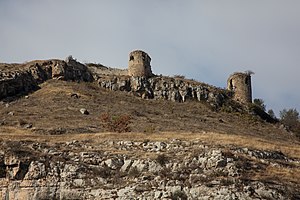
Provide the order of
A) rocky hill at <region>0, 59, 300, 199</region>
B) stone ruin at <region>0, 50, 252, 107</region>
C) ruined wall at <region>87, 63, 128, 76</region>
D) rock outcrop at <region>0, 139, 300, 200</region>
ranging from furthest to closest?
ruined wall at <region>87, 63, 128, 76</region> < stone ruin at <region>0, 50, 252, 107</region> < rocky hill at <region>0, 59, 300, 199</region> < rock outcrop at <region>0, 139, 300, 200</region>

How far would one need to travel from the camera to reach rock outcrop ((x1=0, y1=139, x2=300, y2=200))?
944 inches

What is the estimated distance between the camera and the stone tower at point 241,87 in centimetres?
6341

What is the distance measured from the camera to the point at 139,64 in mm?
62250

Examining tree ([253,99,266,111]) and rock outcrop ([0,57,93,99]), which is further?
tree ([253,99,266,111])

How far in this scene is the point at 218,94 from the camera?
6184 cm

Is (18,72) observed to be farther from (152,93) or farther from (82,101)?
(152,93)

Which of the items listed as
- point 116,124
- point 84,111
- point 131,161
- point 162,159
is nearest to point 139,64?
point 84,111

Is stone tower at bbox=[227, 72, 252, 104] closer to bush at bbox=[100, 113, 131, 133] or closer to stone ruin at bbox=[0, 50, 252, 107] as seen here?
stone ruin at bbox=[0, 50, 252, 107]

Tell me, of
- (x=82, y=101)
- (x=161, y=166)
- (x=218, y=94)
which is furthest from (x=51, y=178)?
(x=218, y=94)

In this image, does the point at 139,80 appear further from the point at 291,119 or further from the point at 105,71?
the point at 291,119

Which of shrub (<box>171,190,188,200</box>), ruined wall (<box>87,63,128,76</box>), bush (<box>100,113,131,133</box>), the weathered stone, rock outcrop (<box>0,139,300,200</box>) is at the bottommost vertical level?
shrub (<box>171,190,188,200</box>)

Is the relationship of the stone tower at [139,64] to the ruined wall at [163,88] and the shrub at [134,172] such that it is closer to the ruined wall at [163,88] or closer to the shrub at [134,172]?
the ruined wall at [163,88]

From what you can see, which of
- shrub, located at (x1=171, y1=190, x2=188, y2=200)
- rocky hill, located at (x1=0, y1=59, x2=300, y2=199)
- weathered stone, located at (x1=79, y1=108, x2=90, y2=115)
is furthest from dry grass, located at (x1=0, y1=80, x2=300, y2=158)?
shrub, located at (x1=171, y1=190, x2=188, y2=200)

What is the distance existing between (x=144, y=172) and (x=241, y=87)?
3946cm
